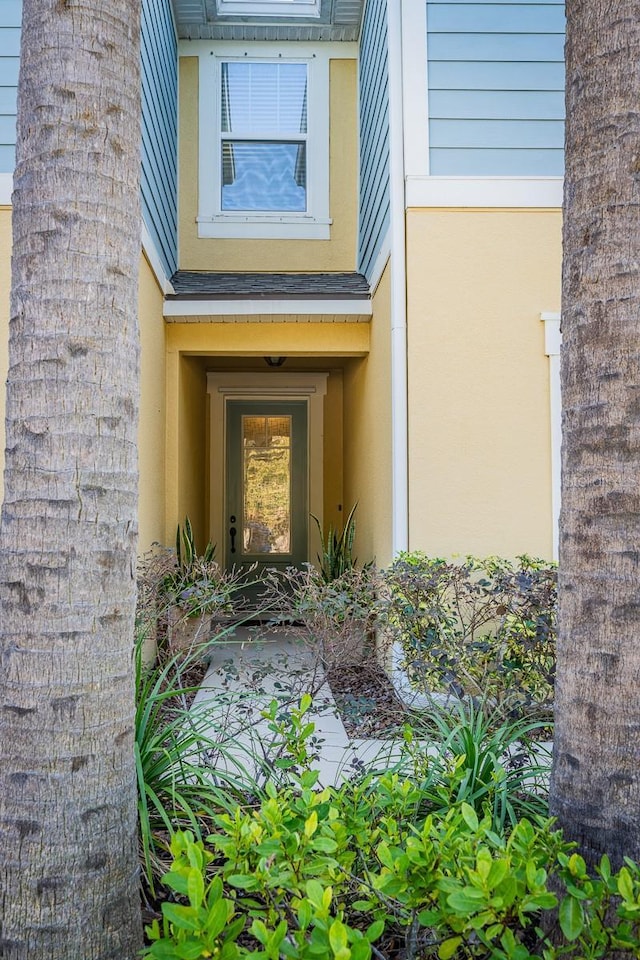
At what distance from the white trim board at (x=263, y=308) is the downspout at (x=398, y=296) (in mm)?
1207

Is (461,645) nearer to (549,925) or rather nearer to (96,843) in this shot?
(549,925)

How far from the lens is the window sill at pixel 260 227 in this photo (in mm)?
6938

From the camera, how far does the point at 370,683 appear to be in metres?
5.32

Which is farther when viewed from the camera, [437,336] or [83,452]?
[437,336]

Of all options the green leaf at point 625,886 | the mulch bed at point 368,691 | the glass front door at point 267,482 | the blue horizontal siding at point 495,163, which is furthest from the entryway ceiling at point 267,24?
the green leaf at point 625,886

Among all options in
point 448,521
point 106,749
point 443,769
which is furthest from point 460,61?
point 106,749

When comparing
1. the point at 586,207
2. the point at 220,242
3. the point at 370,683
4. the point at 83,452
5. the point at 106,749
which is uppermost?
the point at 220,242

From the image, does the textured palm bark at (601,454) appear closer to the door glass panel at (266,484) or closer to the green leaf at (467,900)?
the green leaf at (467,900)

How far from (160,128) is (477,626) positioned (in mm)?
4935

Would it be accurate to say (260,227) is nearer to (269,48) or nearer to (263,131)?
(263,131)

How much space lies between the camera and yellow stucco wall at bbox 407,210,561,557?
4.86 meters

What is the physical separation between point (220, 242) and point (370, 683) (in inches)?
175

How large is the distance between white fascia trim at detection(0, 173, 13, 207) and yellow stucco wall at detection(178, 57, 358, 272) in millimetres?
2498

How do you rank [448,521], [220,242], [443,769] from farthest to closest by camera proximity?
[220,242]
[448,521]
[443,769]
